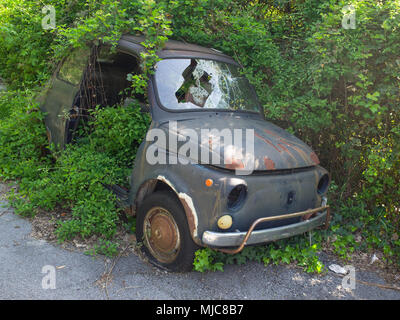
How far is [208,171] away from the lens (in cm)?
315

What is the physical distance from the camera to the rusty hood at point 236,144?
3213 millimetres

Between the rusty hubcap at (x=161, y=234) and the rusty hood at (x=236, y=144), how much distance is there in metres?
0.64

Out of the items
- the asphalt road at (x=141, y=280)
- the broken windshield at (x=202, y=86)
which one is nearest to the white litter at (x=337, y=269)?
the asphalt road at (x=141, y=280)

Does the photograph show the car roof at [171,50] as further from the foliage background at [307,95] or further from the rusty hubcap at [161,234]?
the rusty hubcap at [161,234]

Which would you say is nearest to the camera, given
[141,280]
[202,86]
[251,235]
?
[251,235]

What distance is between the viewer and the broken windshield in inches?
159

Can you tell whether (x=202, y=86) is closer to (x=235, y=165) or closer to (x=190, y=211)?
(x=235, y=165)

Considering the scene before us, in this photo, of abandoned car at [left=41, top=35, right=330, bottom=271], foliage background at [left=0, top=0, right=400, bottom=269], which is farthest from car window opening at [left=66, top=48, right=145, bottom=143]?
foliage background at [left=0, top=0, right=400, bottom=269]

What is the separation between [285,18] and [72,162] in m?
3.89

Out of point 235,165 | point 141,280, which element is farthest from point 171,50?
point 141,280

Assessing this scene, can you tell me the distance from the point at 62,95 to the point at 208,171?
2944 millimetres
